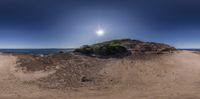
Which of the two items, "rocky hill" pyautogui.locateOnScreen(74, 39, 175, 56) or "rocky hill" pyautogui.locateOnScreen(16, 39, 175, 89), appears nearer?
"rocky hill" pyautogui.locateOnScreen(16, 39, 175, 89)

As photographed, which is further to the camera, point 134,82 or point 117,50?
point 117,50

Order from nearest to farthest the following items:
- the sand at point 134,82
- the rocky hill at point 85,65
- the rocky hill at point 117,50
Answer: the sand at point 134,82, the rocky hill at point 85,65, the rocky hill at point 117,50

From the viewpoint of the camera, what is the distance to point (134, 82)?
78.9 feet

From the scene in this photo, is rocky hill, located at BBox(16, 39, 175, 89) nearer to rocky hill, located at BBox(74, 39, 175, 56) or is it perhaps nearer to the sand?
rocky hill, located at BBox(74, 39, 175, 56)

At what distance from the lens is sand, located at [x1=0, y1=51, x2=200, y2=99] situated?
20172 millimetres

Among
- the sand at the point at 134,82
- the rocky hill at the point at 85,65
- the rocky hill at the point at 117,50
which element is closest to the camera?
the sand at the point at 134,82

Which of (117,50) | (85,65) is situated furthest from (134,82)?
(117,50)

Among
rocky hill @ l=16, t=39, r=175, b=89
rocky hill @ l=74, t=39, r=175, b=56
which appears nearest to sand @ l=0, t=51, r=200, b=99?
rocky hill @ l=16, t=39, r=175, b=89

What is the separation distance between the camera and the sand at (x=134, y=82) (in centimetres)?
2017

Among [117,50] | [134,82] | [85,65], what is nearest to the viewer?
[134,82]

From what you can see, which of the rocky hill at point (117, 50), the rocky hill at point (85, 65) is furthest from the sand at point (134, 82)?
the rocky hill at point (117, 50)

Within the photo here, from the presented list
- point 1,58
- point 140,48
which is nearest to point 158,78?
point 140,48

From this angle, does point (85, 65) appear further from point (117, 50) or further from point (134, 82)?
point (117, 50)

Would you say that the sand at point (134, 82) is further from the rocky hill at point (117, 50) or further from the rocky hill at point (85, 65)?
the rocky hill at point (117, 50)
